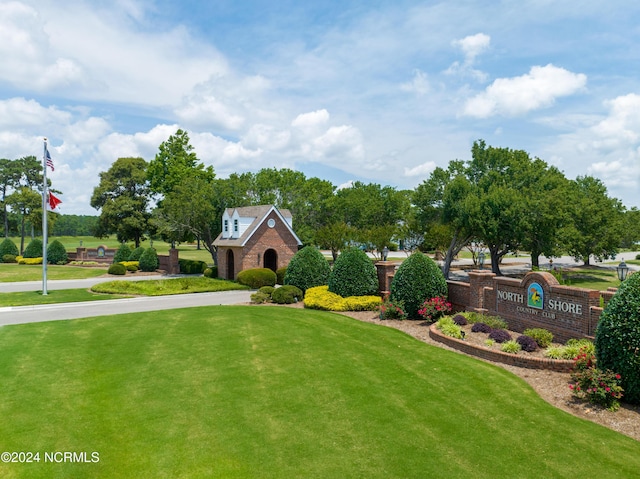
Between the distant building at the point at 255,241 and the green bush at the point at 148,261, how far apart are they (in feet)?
36.7

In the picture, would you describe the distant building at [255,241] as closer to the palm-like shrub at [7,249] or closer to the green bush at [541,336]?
the green bush at [541,336]

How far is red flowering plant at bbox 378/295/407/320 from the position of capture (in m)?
18.8

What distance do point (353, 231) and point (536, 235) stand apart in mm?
17911

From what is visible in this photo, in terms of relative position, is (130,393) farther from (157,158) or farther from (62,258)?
(157,158)

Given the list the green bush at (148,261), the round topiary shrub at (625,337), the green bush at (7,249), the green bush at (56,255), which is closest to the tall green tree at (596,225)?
the round topiary shrub at (625,337)

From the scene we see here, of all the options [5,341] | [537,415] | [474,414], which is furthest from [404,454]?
[5,341]

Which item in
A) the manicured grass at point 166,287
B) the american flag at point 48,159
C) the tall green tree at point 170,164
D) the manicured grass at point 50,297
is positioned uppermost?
the tall green tree at point 170,164

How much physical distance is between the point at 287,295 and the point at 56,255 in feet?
131

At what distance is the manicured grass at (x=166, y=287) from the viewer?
2878 cm

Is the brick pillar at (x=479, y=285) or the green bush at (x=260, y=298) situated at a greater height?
the brick pillar at (x=479, y=285)

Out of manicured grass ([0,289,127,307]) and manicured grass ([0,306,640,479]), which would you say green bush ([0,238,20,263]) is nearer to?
manicured grass ([0,289,127,307])

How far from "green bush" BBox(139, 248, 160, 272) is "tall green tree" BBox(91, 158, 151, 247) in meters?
13.2

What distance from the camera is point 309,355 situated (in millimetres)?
13195

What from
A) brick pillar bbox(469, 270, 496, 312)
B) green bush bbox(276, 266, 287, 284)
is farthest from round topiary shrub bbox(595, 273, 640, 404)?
green bush bbox(276, 266, 287, 284)
